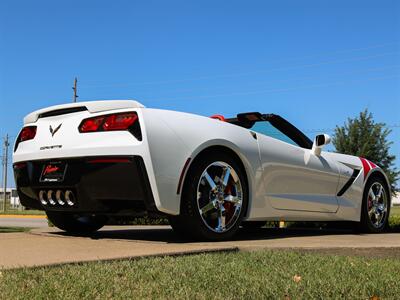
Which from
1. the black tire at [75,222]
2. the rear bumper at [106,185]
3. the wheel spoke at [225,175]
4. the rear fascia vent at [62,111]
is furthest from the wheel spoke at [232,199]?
the black tire at [75,222]

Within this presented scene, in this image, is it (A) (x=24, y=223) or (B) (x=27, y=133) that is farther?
(A) (x=24, y=223)

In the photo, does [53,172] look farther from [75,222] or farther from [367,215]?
[367,215]

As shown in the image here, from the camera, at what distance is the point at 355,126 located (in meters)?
32.3

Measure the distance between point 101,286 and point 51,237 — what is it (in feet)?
8.03

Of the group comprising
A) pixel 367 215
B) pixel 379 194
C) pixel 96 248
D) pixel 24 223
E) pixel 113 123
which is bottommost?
pixel 24 223

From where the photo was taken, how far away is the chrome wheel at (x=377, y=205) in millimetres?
6473

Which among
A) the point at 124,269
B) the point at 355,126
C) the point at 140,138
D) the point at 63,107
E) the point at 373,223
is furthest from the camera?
the point at 355,126

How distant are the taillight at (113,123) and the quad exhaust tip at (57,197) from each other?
57 centimetres

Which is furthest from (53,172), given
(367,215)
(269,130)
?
(367,215)

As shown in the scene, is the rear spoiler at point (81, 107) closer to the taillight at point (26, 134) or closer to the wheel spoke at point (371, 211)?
the taillight at point (26, 134)

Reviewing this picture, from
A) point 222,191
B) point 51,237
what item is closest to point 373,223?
point 222,191

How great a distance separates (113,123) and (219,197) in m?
1.12

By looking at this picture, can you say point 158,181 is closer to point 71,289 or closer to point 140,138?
point 140,138

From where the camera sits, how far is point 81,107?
451cm
